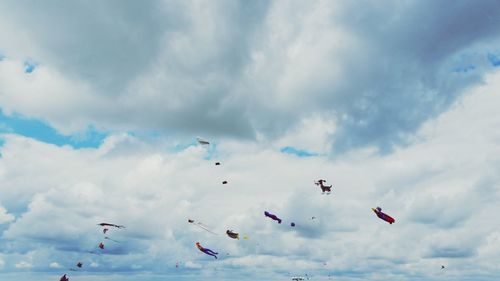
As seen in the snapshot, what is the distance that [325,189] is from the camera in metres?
132

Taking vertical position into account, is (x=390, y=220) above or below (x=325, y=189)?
below

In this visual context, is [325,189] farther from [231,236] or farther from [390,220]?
[231,236]

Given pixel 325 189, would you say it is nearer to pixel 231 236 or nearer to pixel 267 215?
pixel 267 215

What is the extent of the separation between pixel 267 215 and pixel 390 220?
49371 mm

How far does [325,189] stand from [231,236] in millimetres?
47488

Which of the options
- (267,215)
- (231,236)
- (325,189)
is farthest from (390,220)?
(231,236)

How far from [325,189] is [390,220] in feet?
102

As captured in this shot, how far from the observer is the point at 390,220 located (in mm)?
107438

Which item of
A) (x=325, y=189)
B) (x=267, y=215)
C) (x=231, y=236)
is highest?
(x=325, y=189)

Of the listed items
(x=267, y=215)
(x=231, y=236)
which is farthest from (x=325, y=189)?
(x=231, y=236)

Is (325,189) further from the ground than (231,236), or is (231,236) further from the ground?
(325,189)

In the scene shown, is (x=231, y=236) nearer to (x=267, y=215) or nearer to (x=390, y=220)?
(x=267, y=215)

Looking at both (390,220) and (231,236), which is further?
(231,236)
